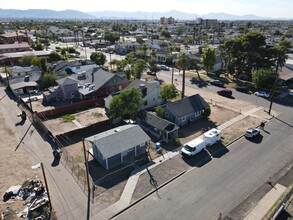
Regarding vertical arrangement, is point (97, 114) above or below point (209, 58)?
below

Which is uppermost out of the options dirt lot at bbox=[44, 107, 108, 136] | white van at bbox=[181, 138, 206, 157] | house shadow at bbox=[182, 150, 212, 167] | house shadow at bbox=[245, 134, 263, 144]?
white van at bbox=[181, 138, 206, 157]

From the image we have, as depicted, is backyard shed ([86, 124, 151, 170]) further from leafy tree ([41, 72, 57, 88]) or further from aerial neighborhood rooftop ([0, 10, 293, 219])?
leafy tree ([41, 72, 57, 88])

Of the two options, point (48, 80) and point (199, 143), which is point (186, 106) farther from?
point (48, 80)

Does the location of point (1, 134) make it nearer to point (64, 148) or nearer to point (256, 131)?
point (64, 148)

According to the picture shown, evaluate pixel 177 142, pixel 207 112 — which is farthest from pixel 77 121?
pixel 207 112

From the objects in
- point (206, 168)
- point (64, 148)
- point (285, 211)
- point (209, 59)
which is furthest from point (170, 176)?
point (209, 59)

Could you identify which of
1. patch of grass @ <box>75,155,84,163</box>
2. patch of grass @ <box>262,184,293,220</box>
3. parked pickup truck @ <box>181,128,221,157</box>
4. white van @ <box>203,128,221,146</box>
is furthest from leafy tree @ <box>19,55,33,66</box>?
patch of grass @ <box>262,184,293,220</box>

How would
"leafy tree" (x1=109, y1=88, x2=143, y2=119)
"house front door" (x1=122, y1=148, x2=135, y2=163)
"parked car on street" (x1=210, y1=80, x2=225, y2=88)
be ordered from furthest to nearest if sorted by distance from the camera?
"parked car on street" (x1=210, y1=80, x2=225, y2=88), "leafy tree" (x1=109, y1=88, x2=143, y2=119), "house front door" (x1=122, y1=148, x2=135, y2=163)
